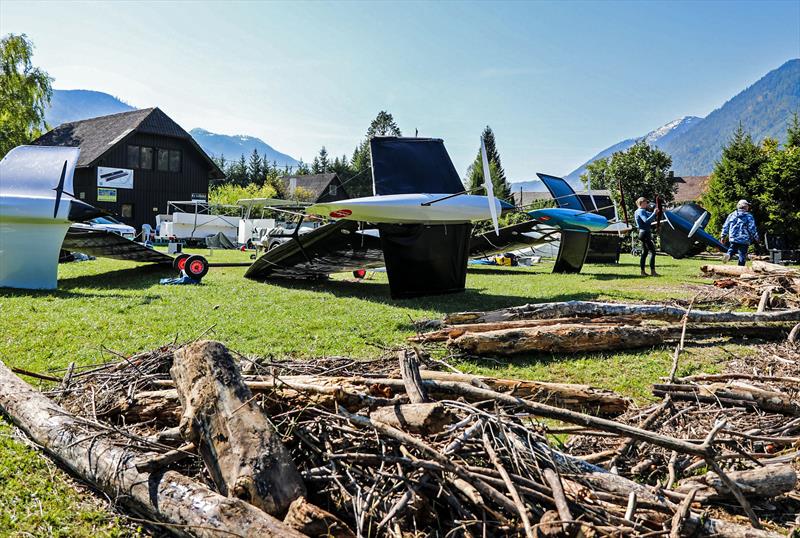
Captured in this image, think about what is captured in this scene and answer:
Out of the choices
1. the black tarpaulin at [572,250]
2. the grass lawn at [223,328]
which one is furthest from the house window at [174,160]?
the black tarpaulin at [572,250]

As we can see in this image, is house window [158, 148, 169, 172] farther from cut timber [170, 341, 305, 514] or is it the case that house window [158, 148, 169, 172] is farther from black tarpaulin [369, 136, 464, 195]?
cut timber [170, 341, 305, 514]

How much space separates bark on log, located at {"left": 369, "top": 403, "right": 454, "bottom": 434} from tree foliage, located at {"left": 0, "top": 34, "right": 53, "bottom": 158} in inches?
1889

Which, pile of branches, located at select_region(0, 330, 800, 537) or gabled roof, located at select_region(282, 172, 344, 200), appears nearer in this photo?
pile of branches, located at select_region(0, 330, 800, 537)

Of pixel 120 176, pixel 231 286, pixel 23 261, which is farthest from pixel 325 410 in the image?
pixel 120 176

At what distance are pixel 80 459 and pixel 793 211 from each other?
31.3 metres

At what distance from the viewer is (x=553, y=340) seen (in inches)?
238

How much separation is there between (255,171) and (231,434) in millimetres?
79839

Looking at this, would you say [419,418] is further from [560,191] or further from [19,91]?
[19,91]

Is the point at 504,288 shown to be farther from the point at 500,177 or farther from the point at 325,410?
the point at 500,177

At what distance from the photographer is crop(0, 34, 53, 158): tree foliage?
40.4 meters

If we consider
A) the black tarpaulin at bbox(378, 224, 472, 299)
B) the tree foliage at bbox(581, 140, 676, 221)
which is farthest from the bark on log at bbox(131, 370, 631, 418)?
the tree foliage at bbox(581, 140, 676, 221)

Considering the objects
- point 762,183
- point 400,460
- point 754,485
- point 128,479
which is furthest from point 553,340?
point 762,183

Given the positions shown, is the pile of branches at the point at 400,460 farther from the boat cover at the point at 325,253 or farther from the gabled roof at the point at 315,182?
the gabled roof at the point at 315,182

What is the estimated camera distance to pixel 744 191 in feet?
93.0
